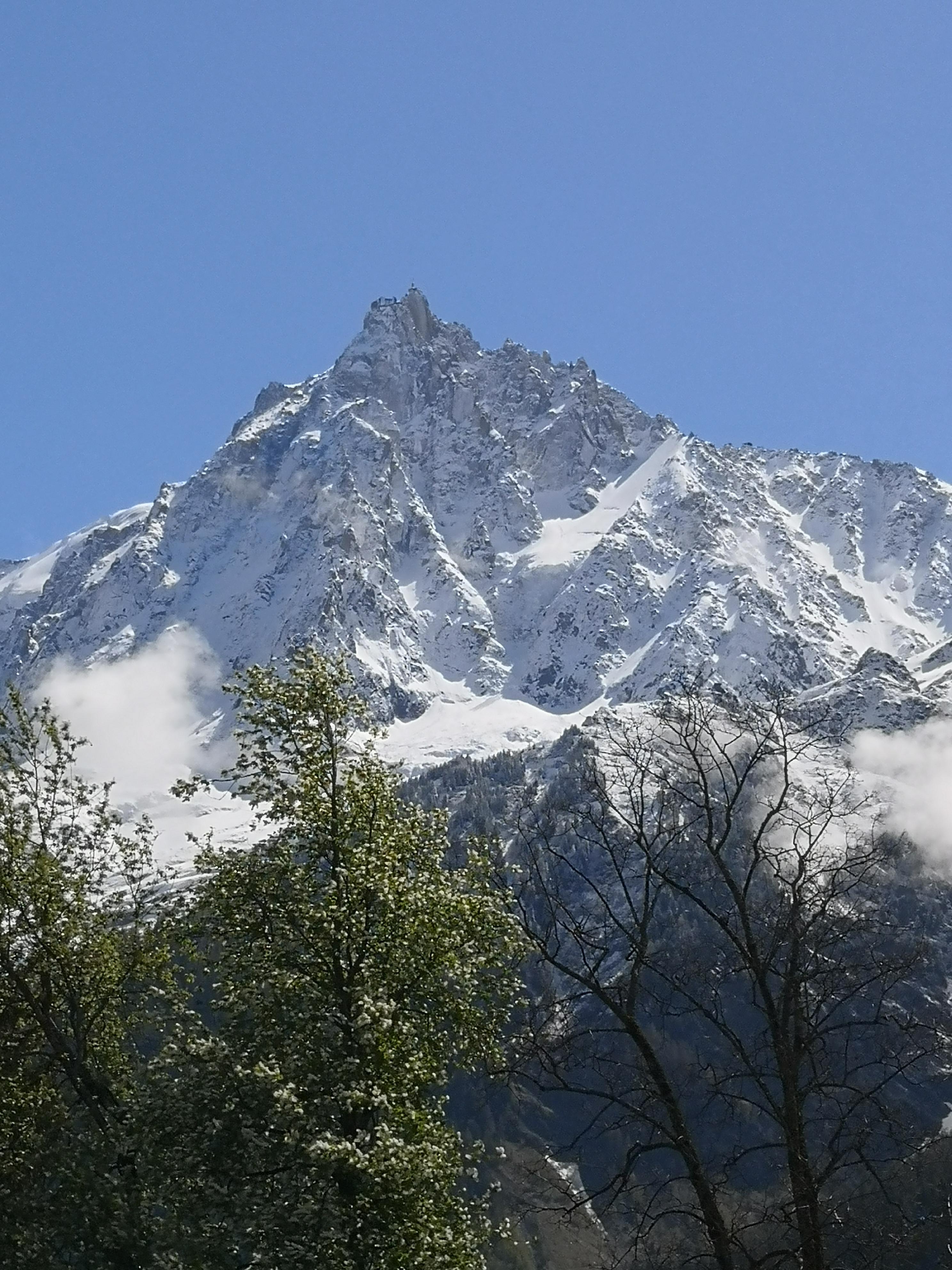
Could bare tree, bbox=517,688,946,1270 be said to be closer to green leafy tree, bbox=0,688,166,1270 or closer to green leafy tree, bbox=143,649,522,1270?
green leafy tree, bbox=143,649,522,1270

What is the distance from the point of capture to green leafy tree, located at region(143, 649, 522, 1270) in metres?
19.1

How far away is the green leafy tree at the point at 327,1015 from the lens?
62.6ft

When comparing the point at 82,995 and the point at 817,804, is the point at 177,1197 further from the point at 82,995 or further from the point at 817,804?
the point at 817,804

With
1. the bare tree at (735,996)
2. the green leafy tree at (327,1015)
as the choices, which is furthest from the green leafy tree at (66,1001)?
the bare tree at (735,996)

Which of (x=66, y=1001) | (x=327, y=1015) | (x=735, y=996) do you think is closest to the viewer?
(x=327, y=1015)

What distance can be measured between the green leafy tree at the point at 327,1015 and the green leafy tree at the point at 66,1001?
3.94 feet

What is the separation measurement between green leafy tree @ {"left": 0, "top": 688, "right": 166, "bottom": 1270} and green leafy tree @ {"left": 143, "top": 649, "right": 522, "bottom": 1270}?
120 centimetres

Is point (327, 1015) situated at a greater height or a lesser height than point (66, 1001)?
lesser

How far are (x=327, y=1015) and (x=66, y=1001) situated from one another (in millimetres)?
6342

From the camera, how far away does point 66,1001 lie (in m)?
23.7

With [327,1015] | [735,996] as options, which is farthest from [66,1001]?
[735,996]

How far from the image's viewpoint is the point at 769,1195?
24.3 meters

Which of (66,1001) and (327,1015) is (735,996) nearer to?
(327,1015)

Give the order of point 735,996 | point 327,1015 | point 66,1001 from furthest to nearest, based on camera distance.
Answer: point 66,1001, point 735,996, point 327,1015
